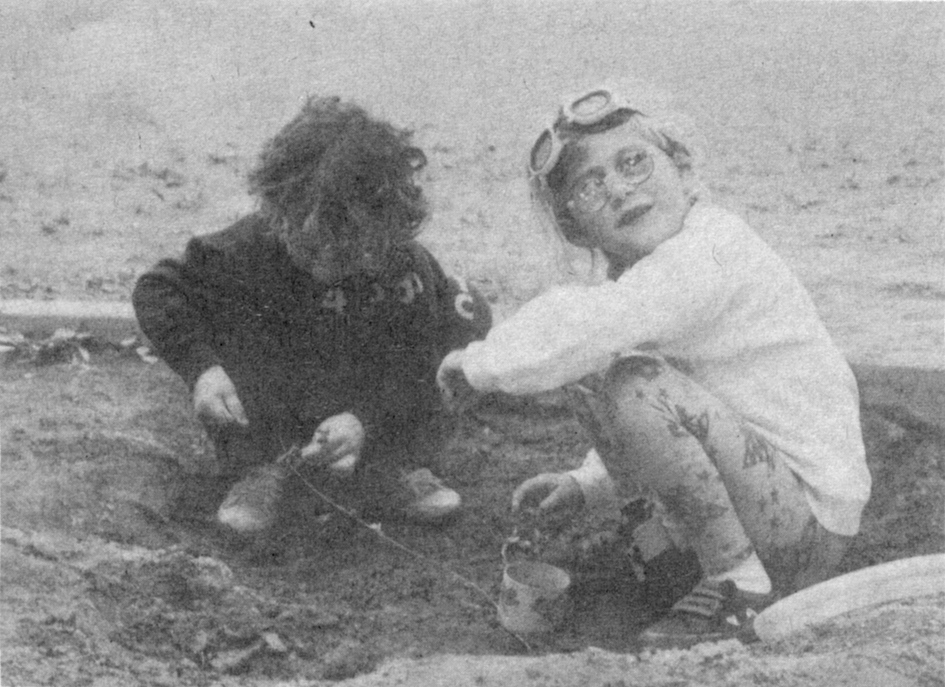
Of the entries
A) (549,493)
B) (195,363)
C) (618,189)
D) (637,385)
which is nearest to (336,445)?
(195,363)

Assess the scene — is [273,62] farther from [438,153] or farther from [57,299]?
[57,299]

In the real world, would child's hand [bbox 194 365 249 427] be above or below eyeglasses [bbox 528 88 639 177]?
below

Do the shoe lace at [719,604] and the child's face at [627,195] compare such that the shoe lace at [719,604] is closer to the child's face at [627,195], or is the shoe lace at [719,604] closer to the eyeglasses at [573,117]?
the child's face at [627,195]

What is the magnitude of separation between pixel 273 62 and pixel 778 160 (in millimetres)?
1043

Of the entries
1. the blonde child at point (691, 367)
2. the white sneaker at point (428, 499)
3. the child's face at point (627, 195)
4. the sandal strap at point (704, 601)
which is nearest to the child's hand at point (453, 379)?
the blonde child at point (691, 367)

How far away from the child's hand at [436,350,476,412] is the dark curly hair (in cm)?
25

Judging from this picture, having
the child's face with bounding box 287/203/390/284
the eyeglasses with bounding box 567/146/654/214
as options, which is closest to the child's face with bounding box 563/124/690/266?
the eyeglasses with bounding box 567/146/654/214

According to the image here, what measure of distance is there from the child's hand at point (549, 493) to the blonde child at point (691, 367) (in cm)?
13

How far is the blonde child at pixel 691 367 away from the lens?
2.02m

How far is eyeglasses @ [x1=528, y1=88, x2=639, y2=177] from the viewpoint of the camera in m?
2.12

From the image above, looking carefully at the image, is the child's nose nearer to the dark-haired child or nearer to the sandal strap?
the dark-haired child

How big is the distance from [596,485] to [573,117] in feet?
2.19

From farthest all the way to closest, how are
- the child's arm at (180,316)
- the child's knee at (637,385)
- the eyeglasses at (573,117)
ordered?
the child's arm at (180,316) → the eyeglasses at (573,117) → the child's knee at (637,385)

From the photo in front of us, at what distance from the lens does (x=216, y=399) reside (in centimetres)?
220
